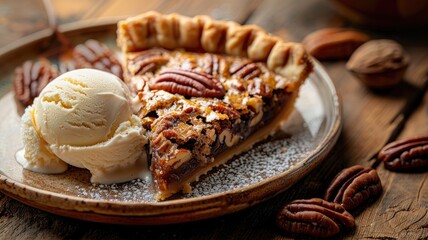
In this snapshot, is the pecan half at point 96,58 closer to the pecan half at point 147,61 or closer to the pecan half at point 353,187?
the pecan half at point 147,61

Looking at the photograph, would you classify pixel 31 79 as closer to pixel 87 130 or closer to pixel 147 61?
pixel 147 61

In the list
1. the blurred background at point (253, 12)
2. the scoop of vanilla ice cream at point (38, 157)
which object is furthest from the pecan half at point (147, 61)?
the blurred background at point (253, 12)

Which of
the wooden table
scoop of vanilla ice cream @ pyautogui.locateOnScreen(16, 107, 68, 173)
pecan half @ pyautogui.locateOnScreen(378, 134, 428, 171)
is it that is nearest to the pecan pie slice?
the wooden table

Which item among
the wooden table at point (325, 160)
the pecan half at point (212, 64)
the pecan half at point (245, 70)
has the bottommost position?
the wooden table at point (325, 160)

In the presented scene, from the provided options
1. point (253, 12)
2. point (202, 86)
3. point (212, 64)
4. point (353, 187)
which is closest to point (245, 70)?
point (212, 64)

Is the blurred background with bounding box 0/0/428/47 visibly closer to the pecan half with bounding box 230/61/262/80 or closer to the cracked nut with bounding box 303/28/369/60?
the cracked nut with bounding box 303/28/369/60

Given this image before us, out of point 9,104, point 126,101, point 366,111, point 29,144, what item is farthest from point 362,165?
point 9,104

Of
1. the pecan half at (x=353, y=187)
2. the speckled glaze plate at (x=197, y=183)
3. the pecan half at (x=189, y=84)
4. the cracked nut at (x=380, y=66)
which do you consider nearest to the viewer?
the speckled glaze plate at (x=197, y=183)
